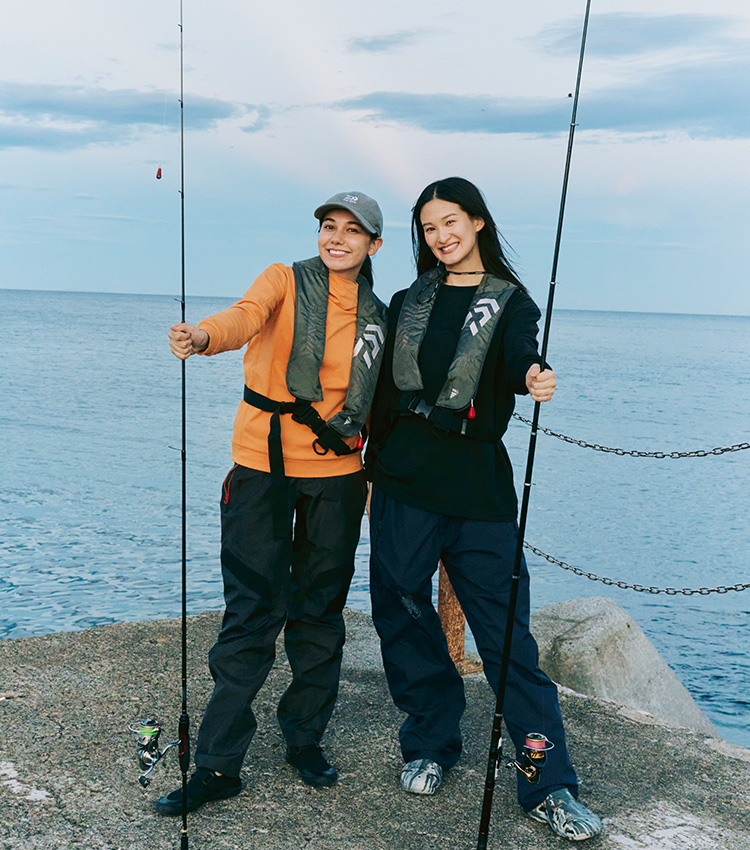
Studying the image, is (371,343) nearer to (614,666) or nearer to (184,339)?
(184,339)

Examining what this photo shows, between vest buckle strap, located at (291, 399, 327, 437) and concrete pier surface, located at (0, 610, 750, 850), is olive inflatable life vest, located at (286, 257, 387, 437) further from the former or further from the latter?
concrete pier surface, located at (0, 610, 750, 850)

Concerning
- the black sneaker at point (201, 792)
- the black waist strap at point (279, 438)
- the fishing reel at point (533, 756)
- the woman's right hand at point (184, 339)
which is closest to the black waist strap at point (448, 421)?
the black waist strap at point (279, 438)

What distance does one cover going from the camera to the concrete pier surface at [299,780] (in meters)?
2.65

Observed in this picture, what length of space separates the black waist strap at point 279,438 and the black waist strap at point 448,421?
27 cm

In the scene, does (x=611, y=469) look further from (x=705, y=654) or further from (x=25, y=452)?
(x=25, y=452)

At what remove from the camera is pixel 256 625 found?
278cm

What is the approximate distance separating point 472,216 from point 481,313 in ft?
1.15

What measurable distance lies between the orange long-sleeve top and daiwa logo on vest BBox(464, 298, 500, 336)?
412 mm

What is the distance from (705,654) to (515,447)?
867 centimetres

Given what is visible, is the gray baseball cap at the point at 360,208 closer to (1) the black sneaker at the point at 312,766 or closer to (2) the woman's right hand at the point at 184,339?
(2) the woman's right hand at the point at 184,339

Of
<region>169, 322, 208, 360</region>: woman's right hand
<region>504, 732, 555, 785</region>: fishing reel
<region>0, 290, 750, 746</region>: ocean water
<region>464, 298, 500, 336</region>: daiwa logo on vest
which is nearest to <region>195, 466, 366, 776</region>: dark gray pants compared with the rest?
<region>169, 322, 208, 360</region>: woman's right hand

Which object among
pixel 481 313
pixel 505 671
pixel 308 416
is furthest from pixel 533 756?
pixel 481 313

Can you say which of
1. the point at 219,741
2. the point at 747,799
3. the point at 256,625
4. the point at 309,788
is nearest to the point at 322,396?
the point at 256,625

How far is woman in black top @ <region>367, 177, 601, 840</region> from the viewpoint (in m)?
2.71
